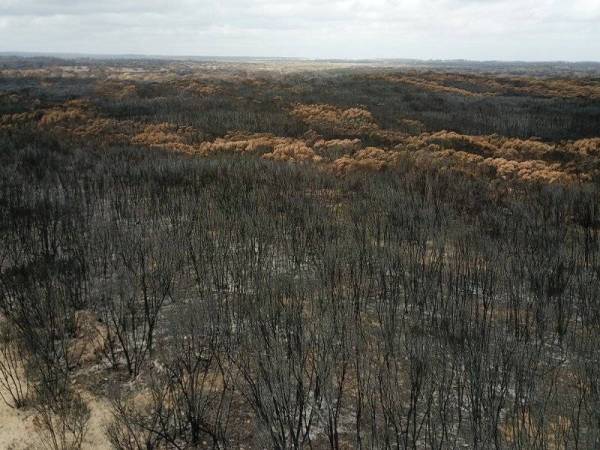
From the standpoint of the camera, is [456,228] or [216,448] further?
[456,228]

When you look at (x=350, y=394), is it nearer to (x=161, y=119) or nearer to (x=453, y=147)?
(x=453, y=147)

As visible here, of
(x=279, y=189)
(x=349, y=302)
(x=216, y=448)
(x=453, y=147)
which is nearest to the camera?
(x=216, y=448)

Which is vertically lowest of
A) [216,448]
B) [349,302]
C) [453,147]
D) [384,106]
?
[216,448]

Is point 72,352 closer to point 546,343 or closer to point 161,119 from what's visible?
point 546,343

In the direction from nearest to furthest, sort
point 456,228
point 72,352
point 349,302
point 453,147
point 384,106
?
point 72,352 → point 349,302 → point 456,228 → point 453,147 → point 384,106

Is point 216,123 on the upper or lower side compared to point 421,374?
upper

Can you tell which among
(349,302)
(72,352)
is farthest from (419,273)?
(72,352)
